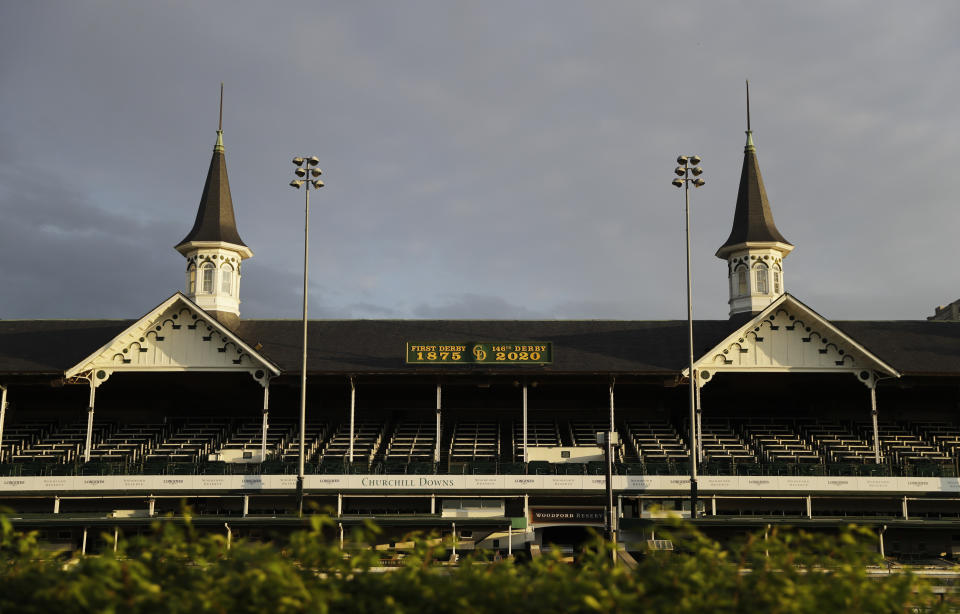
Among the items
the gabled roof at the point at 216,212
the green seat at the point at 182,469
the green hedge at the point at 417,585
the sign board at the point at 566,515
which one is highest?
the gabled roof at the point at 216,212

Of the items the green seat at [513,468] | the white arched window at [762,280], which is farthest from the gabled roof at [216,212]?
the white arched window at [762,280]

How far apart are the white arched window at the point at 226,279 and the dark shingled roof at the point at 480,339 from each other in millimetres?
1933

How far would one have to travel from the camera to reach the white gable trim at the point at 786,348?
128 feet

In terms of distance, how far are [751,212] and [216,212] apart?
29.2m

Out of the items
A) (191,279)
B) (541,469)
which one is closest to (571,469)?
(541,469)

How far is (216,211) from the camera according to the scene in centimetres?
4747

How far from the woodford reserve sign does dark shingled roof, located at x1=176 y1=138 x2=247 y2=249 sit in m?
14.0

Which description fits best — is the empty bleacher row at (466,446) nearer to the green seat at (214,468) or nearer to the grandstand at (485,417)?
the green seat at (214,468)

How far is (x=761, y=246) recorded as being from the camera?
151ft

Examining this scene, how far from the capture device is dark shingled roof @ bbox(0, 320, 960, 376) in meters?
39.2

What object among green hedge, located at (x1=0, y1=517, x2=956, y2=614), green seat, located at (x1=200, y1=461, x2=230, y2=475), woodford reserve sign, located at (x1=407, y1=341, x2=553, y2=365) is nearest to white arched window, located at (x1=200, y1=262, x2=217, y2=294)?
green seat, located at (x1=200, y1=461, x2=230, y2=475)

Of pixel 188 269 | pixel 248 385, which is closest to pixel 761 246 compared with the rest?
pixel 248 385

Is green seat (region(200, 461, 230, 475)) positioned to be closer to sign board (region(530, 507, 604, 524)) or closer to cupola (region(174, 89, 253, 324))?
cupola (region(174, 89, 253, 324))

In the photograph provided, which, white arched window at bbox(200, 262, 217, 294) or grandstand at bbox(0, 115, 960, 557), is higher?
white arched window at bbox(200, 262, 217, 294)
